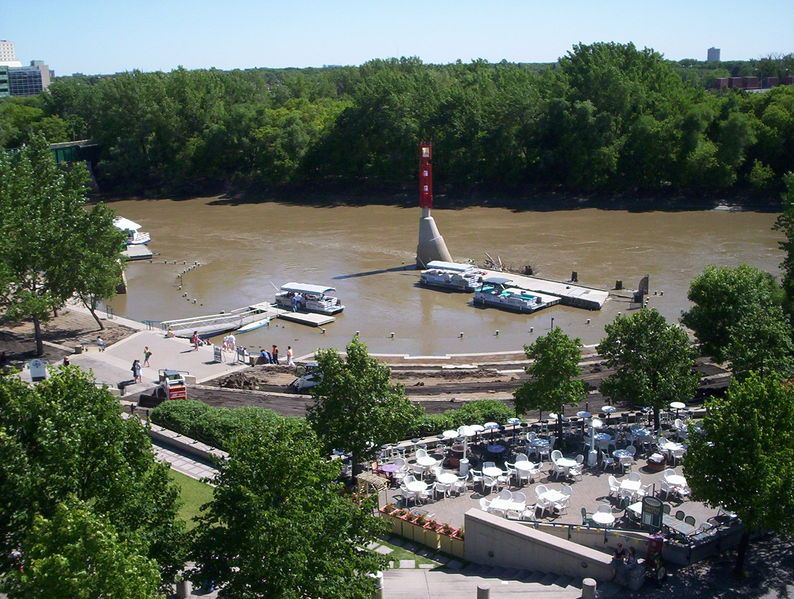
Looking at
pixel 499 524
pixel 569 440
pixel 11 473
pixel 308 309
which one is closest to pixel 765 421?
pixel 499 524

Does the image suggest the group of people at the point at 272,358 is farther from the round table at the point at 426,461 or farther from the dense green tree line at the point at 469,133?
the dense green tree line at the point at 469,133

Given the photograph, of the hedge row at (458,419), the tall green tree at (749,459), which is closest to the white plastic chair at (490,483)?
the hedge row at (458,419)

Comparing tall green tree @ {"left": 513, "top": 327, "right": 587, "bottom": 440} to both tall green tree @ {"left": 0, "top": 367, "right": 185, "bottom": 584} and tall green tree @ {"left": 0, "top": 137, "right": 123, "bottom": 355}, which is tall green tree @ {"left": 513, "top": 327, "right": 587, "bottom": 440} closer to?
tall green tree @ {"left": 0, "top": 367, "right": 185, "bottom": 584}

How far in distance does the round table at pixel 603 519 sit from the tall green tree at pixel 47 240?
89.8 feet

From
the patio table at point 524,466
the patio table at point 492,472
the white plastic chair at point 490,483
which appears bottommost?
the white plastic chair at point 490,483

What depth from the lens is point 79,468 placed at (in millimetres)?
15336

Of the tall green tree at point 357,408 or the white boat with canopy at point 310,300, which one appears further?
the white boat with canopy at point 310,300

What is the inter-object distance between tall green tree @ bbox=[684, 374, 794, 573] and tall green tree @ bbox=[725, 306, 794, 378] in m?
8.54

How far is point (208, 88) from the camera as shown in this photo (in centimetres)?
11875

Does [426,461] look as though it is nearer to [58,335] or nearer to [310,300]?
[58,335]

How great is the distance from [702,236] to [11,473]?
66.3 m

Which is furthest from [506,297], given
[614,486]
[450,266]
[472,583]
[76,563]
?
[76,563]

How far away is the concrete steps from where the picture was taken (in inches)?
717

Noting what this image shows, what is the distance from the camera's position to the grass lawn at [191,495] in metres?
22.5
